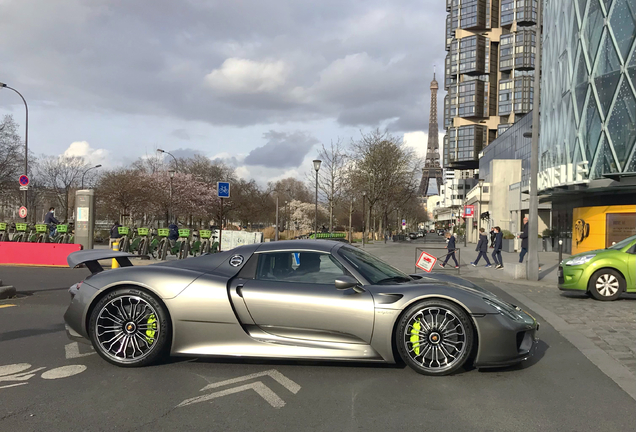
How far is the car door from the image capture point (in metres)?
4.57

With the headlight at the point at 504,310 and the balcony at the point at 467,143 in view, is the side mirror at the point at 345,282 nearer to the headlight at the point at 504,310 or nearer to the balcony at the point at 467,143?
the headlight at the point at 504,310

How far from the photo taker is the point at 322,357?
458 cm

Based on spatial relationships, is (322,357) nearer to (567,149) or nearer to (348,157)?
(567,149)

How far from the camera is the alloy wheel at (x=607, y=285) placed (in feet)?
32.8

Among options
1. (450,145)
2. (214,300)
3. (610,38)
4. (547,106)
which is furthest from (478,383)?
(450,145)

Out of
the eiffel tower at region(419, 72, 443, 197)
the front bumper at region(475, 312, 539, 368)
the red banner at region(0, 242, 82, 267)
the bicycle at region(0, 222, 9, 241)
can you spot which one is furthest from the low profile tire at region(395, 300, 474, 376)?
the eiffel tower at region(419, 72, 443, 197)

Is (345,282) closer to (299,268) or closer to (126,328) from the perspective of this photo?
(299,268)

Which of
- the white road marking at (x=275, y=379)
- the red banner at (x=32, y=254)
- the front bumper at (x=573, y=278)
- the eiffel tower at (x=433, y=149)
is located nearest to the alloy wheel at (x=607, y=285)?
the front bumper at (x=573, y=278)

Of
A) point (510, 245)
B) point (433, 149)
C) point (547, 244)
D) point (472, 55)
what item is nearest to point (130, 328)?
point (510, 245)

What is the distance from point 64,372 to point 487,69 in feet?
325

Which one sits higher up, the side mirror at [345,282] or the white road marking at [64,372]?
the side mirror at [345,282]

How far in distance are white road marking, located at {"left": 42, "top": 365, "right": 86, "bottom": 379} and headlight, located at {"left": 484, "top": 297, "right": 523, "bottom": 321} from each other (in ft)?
13.0

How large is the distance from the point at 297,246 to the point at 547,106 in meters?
28.2

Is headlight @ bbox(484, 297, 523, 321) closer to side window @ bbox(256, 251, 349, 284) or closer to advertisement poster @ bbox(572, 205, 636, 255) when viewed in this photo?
side window @ bbox(256, 251, 349, 284)
